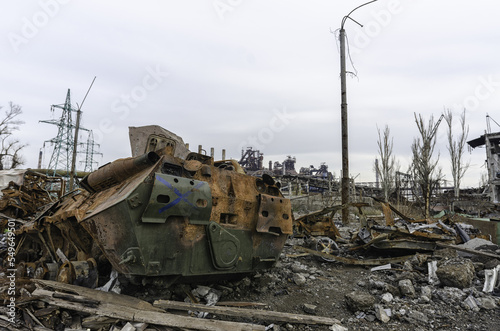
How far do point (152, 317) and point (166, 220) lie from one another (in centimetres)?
92

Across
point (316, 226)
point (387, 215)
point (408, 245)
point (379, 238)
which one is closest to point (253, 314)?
point (379, 238)

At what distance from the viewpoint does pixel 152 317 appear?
299 centimetres

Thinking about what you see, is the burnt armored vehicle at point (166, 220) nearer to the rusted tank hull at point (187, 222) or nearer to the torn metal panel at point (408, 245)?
the rusted tank hull at point (187, 222)

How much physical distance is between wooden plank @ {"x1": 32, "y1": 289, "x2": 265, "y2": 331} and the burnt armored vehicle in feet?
1.12

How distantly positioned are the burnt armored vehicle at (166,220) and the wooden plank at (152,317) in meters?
0.34

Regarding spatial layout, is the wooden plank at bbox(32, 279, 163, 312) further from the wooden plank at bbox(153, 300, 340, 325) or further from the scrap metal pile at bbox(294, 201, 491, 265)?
the scrap metal pile at bbox(294, 201, 491, 265)

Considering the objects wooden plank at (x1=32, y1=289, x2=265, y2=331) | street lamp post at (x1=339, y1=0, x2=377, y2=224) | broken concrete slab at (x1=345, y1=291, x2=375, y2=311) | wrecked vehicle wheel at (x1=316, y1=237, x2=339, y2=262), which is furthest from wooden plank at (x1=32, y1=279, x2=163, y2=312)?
street lamp post at (x1=339, y1=0, x2=377, y2=224)

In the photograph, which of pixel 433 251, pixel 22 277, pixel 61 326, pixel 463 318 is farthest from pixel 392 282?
pixel 22 277

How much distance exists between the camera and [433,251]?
5789 mm

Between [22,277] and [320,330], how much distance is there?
14.7 feet

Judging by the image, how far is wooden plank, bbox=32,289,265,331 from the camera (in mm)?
2861

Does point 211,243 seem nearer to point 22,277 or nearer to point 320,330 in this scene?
point 320,330

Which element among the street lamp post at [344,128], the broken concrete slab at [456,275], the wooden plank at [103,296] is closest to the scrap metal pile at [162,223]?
the wooden plank at [103,296]

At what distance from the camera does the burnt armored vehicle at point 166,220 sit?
3045 mm
